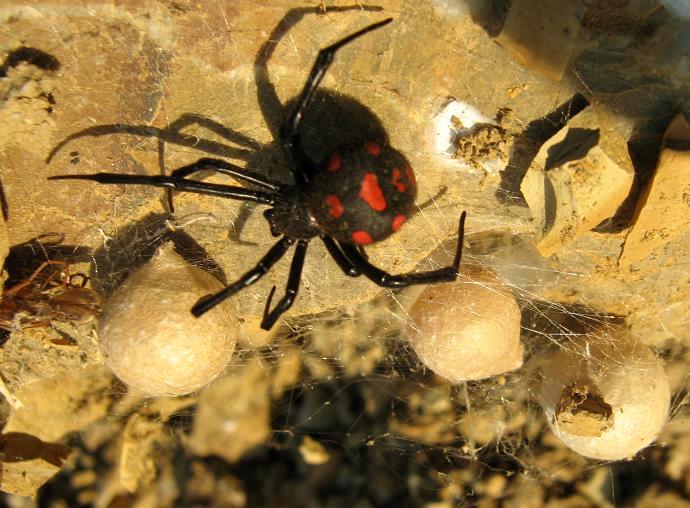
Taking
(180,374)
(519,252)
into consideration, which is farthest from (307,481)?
(519,252)

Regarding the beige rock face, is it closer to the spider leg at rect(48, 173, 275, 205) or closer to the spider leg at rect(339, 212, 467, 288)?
the spider leg at rect(339, 212, 467, 288)

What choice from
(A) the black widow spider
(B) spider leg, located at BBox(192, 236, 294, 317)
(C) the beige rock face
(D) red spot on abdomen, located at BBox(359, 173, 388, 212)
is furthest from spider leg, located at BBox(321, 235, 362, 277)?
(C) the beige rock face

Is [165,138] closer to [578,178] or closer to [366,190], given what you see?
[366,190]

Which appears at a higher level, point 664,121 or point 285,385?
point 664,121

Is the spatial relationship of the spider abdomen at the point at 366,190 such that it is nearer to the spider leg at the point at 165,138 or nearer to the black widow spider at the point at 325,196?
the black widow spider at the point at 325,196

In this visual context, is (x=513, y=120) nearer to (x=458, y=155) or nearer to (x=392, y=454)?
(x=458, y=155)

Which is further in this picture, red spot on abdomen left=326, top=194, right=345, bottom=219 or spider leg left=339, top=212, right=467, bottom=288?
spider leg left=339, top=212, right=467, bottom=288

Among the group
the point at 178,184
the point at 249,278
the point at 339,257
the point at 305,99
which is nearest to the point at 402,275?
the point at 339,257
